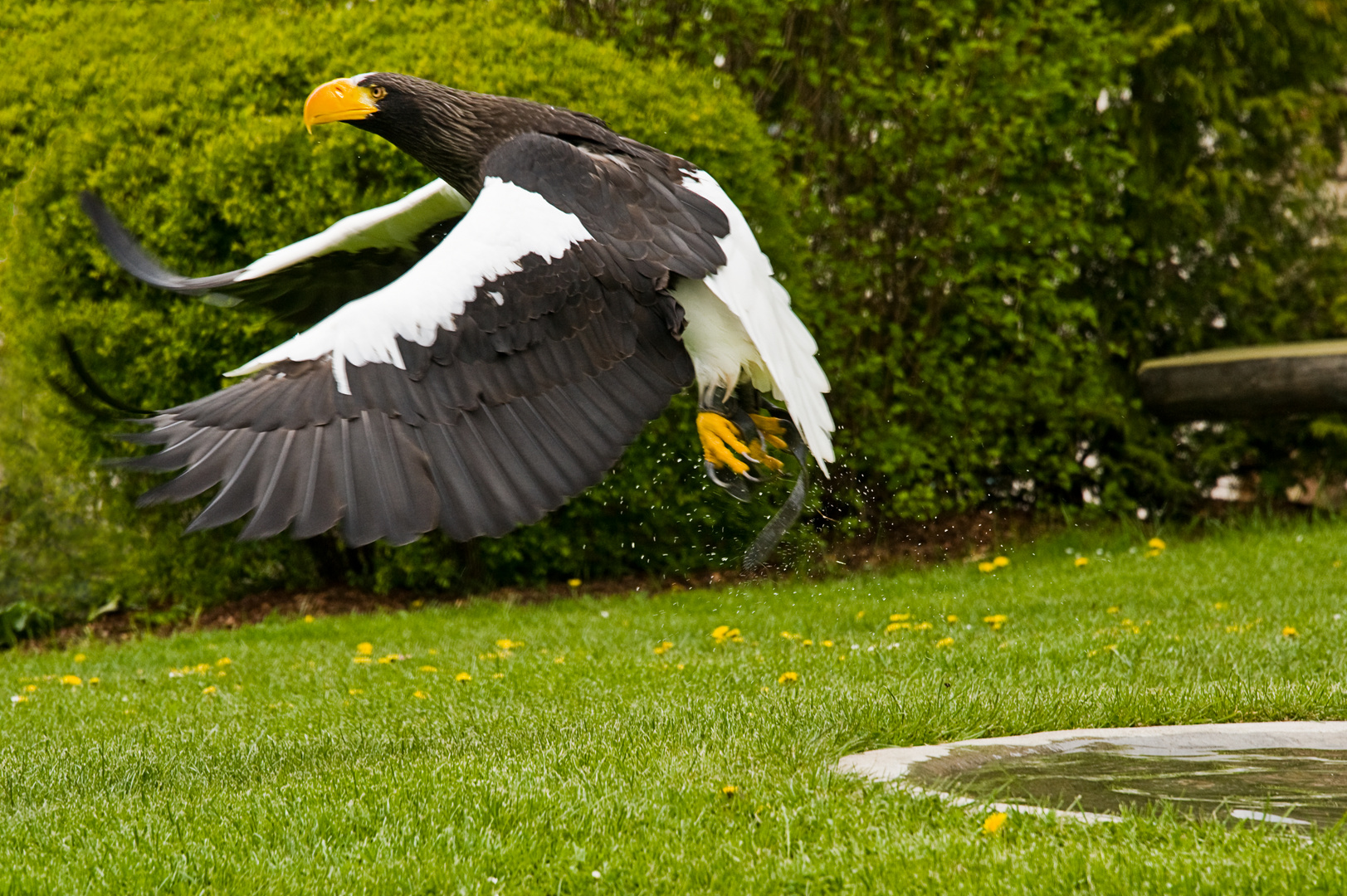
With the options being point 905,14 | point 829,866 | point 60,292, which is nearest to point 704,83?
point 905,14

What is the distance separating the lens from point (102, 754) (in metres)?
3.44

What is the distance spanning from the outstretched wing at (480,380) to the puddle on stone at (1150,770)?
0.92 m

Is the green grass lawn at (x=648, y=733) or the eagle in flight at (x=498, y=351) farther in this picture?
the eagle in flight at (x=498, y=351)

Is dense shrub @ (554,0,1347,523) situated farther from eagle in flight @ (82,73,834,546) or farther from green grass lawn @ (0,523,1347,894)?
eagle in flight @ (82,73,834,546)

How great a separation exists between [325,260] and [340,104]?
0.49 m

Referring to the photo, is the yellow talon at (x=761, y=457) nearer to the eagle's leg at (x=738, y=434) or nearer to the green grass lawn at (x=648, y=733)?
the eagle's leg at (x=738, y=434)

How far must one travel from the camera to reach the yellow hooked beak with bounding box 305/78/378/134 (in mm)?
3420

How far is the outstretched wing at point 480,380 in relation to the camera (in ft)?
8.14

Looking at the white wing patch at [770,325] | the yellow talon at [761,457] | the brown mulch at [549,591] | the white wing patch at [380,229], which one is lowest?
the brown mulch at [549,591]

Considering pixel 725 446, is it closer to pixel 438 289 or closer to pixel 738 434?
pixel 738 434

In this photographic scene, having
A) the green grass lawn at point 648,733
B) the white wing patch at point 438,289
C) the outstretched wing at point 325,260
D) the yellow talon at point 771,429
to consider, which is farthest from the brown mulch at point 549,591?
the white wing patch at point 438,289

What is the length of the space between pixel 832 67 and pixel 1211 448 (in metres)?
2.99

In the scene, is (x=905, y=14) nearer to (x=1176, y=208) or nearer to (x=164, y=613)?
(x=1176, y=208)

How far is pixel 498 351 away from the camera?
2.77m
